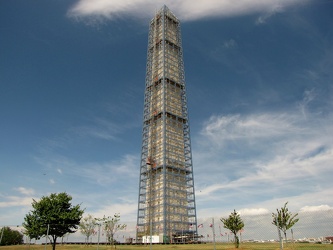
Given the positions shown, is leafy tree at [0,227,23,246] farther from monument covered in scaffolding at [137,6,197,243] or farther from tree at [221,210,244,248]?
tree at [221,210,244,248]

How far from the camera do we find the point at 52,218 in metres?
44.0

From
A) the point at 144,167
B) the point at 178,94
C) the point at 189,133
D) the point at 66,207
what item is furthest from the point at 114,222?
the point at 178,94

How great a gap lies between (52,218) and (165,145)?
69957 mm

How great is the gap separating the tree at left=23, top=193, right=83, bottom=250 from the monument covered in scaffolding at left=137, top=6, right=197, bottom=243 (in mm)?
48769

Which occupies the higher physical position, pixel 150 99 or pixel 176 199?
pixel 150 99

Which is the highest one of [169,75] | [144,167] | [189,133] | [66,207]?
[169,75]

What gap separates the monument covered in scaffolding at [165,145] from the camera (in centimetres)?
10188

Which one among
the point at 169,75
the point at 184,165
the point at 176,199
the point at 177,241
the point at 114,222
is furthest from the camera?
the point at 169,75

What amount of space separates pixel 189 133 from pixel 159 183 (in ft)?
91.6

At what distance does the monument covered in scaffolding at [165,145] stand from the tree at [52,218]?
48.8 meters

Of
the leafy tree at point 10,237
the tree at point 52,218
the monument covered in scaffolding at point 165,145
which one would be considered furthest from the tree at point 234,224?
the leafy tree at point 10,237

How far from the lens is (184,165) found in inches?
4584

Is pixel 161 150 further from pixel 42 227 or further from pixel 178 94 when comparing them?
pixel 42 227

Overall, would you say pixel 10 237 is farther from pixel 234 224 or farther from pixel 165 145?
pixel 234 224
